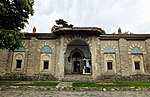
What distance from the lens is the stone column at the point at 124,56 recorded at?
20.7 meters

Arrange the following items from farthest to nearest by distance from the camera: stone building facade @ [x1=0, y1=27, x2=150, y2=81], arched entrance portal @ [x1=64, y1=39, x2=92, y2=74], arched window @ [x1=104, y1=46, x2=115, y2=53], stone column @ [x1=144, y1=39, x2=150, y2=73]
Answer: arched entrance portal @ [x1=64, y1=39, x2=92, y2=74] < arched window @ [x1=104, y1=46, x2=115, y2=53] < stone column @ [x1=144, y1=39, x2=150, y2=73] < stone building facade @ [x1=0, y1=27, x2=150, y2=81]

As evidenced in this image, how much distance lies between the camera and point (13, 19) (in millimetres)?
14328

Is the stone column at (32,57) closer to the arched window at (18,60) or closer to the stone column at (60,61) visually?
the arched window at (18,60)

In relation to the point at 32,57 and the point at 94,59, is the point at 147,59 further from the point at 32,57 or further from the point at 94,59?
the point at 32,57

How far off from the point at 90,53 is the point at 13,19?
10.4 metres

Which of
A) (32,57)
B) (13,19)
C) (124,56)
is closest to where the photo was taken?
(13,19)

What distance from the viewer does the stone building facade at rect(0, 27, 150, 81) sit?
2056cm

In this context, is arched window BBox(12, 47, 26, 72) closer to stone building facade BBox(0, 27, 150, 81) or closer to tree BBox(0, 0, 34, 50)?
stone building facade BBox(0, 27, 150, 81)

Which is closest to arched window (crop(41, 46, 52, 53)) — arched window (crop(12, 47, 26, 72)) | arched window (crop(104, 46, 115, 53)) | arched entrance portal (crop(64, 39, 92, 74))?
arched window (crop(12, 47, 26, 72))

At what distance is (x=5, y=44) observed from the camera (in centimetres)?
1274

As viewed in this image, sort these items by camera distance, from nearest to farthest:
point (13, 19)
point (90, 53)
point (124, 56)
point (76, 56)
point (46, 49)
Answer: point (13, 19) → point (124, 56) → point (90, 53) → point (46, 49) → point (76, 56)

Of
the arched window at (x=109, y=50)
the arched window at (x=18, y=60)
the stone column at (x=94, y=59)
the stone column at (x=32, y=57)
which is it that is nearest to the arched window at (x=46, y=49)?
the stone column at (x=32, y=57)

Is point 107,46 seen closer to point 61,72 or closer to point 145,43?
point 145,43

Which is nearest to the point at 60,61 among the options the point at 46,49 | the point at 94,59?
the point at 46,49
